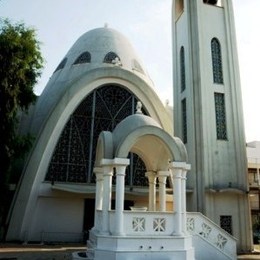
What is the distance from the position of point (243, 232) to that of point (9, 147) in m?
10.9

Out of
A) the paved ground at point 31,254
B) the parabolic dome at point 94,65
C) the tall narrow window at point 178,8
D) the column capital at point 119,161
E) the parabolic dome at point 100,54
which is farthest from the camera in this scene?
the parabolic dome at point 100,54

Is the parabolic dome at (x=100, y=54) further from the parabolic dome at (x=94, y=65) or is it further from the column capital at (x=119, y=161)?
the column capital at (x=119, y=161)

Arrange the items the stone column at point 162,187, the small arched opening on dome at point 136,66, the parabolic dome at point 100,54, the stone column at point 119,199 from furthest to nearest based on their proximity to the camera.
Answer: the small arched opening on dome at point 136,66 < the parabolic dome at point 100,54 < the stone column at point 162,187 < the stone column at point 119,199

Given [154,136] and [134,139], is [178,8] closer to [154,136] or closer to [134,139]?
[154,136]

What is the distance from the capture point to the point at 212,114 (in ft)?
53.1

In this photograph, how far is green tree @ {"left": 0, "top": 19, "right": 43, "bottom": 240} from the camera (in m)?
12.6

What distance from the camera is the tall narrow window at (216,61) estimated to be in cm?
1711

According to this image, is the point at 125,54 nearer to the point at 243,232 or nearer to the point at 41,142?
the point at 41,142

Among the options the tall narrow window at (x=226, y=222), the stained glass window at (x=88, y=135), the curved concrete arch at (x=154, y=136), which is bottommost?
the tall narrow window at (x=226, y=222)

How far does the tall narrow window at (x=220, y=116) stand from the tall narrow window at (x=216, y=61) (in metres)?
0.89

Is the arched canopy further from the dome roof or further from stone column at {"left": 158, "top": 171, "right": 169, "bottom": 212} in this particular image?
the dome roof

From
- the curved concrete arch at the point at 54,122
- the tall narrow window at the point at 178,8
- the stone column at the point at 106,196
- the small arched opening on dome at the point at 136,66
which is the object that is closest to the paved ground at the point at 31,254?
the curved concrete arch at the point at 54,122

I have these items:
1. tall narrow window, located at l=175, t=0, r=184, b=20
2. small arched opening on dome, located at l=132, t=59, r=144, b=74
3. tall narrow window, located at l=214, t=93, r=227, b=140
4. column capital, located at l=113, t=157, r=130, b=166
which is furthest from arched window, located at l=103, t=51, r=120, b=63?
column capital, located at l=113, t=157, r=130, b=166

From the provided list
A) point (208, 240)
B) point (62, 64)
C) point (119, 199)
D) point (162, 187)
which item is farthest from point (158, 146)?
point (62, 64)
